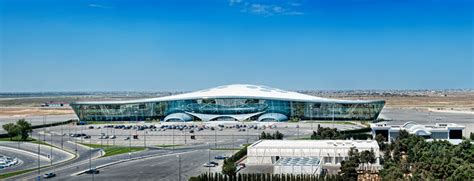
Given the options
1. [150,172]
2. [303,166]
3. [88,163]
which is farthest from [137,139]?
[303,166]

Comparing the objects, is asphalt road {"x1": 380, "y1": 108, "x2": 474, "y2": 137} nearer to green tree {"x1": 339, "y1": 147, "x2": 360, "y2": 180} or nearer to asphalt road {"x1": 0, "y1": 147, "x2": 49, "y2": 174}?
green tree {"x1": 339, "y1": 147, "x2": 360, "y2": 180}

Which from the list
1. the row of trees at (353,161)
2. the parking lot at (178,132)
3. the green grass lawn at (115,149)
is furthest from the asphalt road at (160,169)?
the row of trees at (353,161)

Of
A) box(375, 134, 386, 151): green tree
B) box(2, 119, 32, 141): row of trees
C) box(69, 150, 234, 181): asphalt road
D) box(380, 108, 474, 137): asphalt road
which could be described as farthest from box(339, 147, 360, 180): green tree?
box(2, 119, 32, 141): row of trees

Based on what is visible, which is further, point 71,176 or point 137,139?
point 137,139

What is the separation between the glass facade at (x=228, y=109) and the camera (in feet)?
324

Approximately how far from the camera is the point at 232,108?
102438 millimetres

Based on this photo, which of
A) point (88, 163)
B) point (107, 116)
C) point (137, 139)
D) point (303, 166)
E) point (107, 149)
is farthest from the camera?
point (107, 116)

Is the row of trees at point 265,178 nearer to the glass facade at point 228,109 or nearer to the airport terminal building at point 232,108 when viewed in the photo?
the airport terminal building at point 232,108

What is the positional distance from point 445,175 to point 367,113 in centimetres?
6270

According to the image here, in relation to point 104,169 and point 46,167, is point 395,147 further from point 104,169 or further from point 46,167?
point 46,167

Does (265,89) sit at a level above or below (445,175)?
above

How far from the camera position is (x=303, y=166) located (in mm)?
43062

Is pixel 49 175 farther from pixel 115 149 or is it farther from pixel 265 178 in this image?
pixel 265 178

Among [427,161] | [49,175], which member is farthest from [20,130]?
[427,161]
